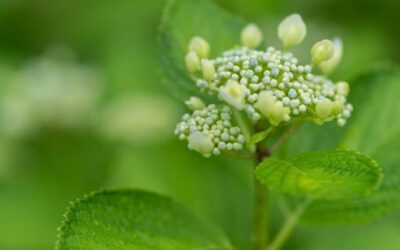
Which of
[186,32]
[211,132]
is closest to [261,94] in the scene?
[211,132]

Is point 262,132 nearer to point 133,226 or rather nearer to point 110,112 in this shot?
point 133,226

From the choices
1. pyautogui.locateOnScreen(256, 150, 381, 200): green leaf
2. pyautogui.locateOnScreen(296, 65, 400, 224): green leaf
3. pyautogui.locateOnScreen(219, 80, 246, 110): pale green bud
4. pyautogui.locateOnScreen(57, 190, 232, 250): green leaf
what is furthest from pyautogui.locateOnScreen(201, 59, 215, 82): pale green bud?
pyautogui.locateOnScreen(296, 65, 400, 224): green leaf

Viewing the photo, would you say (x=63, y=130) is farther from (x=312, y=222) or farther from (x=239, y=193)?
(x=312, y=222)

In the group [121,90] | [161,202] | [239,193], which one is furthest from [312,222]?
[121,90]

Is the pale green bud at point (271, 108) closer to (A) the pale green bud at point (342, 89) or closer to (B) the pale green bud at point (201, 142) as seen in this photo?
(B) the pale green bud at point (201, 142)

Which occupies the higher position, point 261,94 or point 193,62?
point 193,62

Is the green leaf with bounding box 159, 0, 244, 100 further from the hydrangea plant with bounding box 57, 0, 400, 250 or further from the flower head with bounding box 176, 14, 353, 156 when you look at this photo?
the flower head with bounding box 176, 14, 353, 156

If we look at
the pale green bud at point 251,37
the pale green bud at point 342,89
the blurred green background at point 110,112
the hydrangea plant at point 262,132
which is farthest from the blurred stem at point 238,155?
the blurred green background at point 110,112
